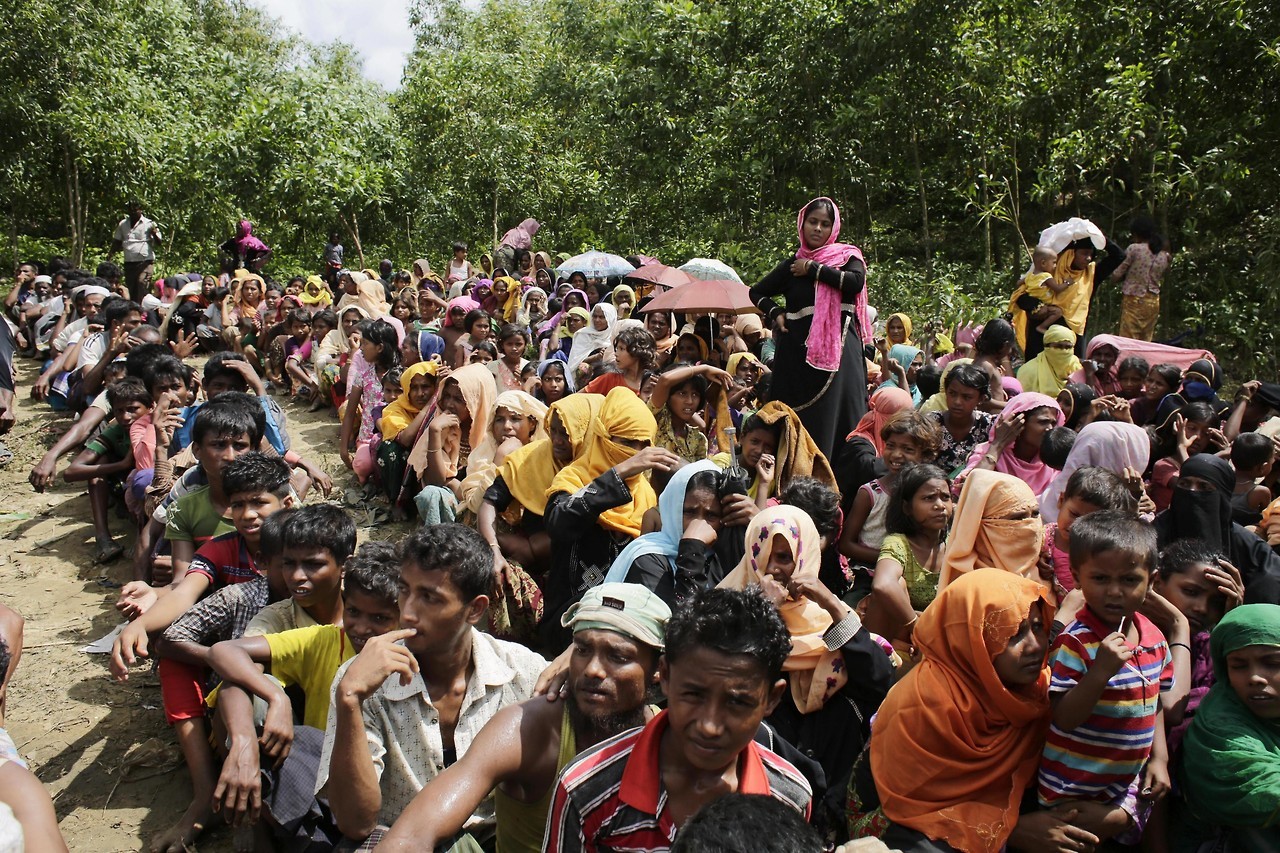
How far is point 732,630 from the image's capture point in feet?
7.44

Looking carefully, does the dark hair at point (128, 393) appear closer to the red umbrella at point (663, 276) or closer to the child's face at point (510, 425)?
the child's face at point (510, 425)

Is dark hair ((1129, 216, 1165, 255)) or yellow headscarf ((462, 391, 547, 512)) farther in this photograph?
dark hair ((1129, 216, 1165, 255))

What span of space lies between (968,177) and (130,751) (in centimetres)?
1073

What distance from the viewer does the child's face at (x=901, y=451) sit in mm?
4684

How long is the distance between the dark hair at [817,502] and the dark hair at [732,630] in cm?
165

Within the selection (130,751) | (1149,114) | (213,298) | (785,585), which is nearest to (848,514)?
(785,585)

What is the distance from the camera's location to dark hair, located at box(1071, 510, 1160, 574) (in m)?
2.90

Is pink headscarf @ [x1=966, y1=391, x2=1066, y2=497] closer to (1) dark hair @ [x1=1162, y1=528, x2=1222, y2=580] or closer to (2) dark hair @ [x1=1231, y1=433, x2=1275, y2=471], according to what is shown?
(2) dark hair @ [x1=1231, y1=433, x2=1275, y2=471]

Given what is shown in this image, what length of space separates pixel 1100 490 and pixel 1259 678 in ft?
3.49

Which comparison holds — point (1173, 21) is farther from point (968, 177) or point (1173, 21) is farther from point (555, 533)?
point (555, 533)

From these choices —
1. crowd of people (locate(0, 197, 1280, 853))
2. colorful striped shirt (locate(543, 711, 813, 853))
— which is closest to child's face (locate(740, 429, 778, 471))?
crowd of people (locate(0, 197, 1280, 853))

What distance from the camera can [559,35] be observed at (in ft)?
82.0

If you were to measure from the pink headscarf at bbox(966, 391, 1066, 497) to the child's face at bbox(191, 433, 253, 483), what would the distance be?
345 cm

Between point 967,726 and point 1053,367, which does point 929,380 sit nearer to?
point 1053,367
